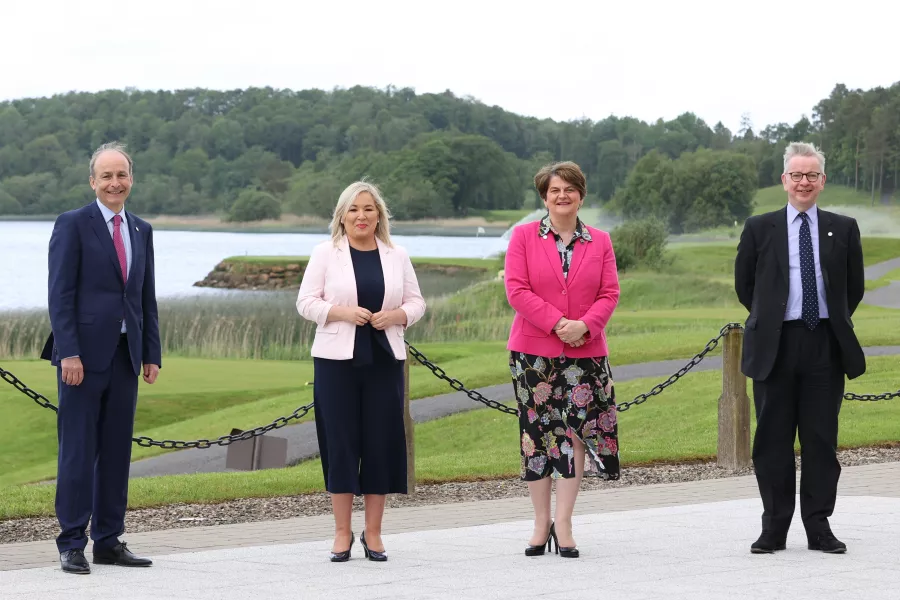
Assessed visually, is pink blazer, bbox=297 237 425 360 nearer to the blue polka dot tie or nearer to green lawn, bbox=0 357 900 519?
the blue polka dot tie

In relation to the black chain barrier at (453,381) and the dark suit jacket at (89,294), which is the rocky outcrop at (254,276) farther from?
the dark suit jacket at (89,294)

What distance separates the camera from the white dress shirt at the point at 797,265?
678cm

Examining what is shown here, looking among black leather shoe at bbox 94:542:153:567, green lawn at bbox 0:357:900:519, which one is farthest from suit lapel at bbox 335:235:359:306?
green lawn at bbox 0:357:900:519

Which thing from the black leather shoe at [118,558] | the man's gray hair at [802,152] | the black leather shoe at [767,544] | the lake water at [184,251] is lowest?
the lake water at [184,251]

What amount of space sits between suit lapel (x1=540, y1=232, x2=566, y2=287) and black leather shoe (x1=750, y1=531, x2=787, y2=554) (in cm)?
Answer: 171

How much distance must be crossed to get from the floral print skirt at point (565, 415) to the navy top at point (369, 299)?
31.4 inches

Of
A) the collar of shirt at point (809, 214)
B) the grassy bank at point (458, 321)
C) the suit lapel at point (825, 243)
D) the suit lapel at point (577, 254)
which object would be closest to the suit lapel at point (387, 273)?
Result: the suit lapel at point (577, 254)

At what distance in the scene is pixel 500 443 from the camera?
15.1 m

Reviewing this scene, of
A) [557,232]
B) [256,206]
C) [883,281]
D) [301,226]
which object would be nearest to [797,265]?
[557,232]

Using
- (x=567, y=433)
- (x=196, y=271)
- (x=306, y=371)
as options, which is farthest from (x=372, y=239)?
(x=196, y=271)

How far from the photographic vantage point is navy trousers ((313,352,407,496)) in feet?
22.0

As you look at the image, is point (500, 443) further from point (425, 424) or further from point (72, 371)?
point (72, 371)

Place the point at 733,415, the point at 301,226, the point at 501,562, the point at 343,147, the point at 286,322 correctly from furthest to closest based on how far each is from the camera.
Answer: the point at 343,147
the point at 301,226
the point at 286,322
the point at 733,415
the point at 501,562

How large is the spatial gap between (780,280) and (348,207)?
234 centimetres
